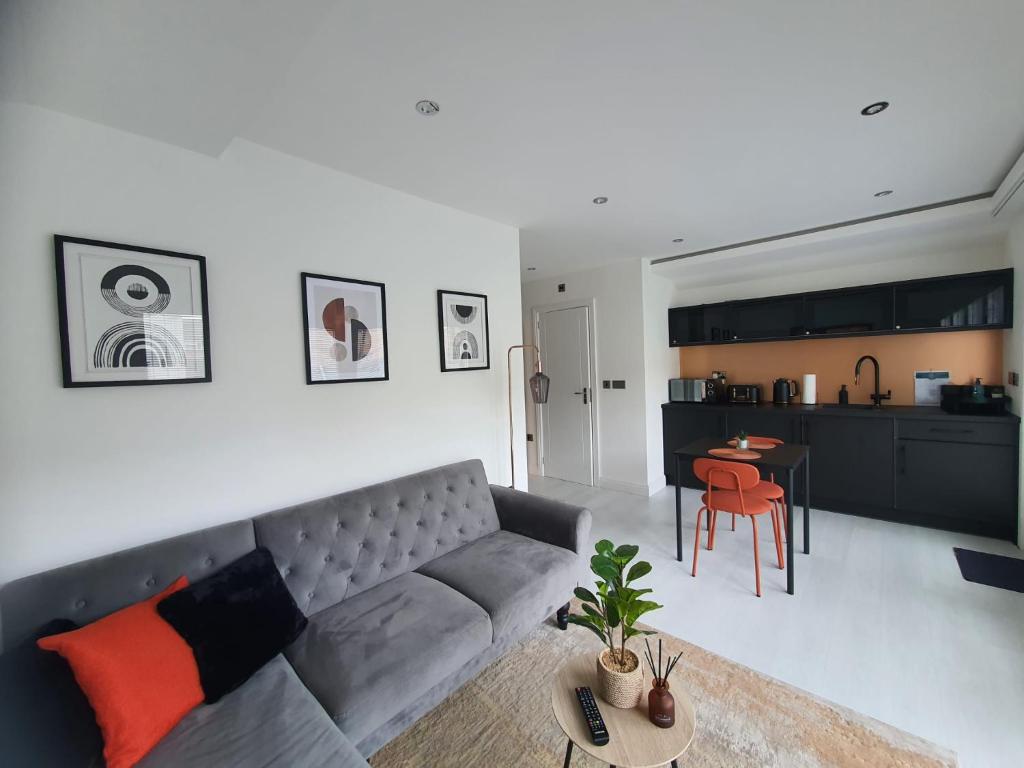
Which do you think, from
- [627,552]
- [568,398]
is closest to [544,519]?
[627,552]

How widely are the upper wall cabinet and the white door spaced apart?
111cm

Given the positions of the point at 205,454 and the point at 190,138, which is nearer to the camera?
the point at 190,138

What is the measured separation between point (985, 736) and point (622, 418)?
10.3 ft

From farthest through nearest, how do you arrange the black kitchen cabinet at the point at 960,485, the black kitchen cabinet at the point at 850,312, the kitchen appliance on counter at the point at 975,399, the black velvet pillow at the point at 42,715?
the black kitchen cabinet at the point at 850,312, the kitchen appliance on counter at the point at 975,399, the black kitchen cabinet at the point at 960,485, the black velvet pillow at the point at 42,715

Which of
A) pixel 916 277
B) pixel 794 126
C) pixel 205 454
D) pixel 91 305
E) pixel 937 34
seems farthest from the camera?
pixel 916 277

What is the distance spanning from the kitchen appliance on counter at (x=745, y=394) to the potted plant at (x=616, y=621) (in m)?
3.76

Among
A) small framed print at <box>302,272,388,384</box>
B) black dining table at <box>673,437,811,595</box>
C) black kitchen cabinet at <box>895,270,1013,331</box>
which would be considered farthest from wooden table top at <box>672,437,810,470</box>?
small framed print at <box>302,272,388,384</box>

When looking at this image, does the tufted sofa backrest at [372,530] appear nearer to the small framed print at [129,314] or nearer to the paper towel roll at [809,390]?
the small framed print at [129,314]

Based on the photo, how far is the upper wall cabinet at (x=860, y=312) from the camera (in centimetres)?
326

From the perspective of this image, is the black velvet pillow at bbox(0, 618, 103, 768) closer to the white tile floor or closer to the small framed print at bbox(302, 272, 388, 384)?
the small framed print at bbox(302, 272, 388, 384)

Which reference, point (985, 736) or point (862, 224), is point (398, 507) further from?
point (862, 224)

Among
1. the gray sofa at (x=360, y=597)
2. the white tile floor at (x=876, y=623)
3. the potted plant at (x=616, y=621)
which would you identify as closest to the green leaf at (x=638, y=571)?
the potted plant at (x=616, y=621)

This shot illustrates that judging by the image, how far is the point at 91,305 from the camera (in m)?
1.53

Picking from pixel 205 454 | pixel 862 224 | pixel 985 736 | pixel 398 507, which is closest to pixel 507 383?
pixel 398 507
